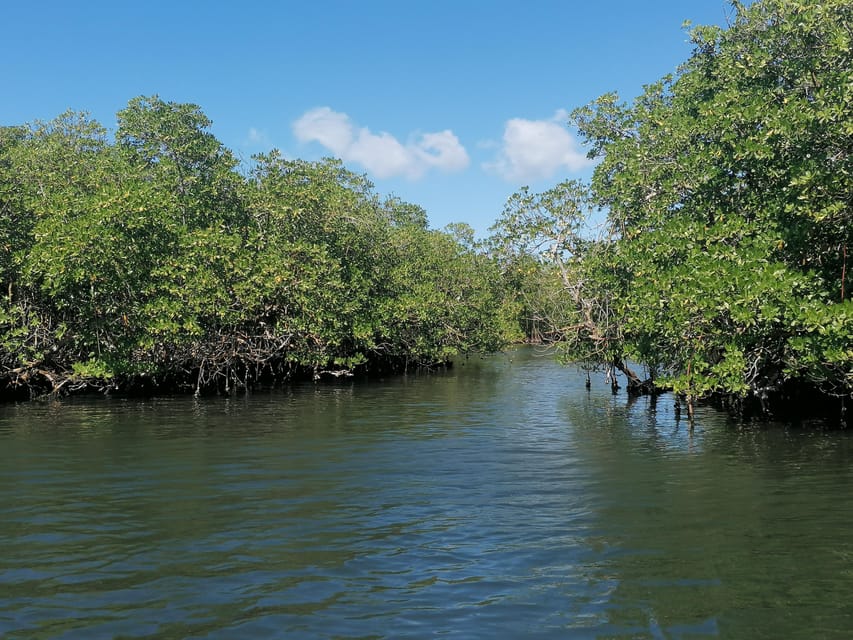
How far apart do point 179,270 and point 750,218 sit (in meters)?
18.9

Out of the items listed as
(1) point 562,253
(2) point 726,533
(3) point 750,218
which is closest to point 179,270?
(1) point 562,253

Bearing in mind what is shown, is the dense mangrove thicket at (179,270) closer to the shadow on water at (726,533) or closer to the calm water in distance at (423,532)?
the calm water in distance at (423,532)

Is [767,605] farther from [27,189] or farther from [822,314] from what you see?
[27,189]

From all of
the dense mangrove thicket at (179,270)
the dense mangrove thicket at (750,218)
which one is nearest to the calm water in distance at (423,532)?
the dense mangrove thicket at (750,218)

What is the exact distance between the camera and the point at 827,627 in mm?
6578

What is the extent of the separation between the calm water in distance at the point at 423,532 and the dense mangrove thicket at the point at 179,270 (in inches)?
261

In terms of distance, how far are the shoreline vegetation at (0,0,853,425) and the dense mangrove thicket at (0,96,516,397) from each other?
4.3 inches

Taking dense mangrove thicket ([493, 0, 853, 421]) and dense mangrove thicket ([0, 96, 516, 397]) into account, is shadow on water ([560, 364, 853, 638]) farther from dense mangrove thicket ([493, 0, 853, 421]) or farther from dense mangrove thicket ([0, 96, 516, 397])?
dense mangrove thicket ([0, 96, 516, 397])

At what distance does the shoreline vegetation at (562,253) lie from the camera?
1667 centimetres

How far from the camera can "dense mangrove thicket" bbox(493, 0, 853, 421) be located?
15.8 metres

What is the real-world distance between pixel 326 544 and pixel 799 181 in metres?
12.3

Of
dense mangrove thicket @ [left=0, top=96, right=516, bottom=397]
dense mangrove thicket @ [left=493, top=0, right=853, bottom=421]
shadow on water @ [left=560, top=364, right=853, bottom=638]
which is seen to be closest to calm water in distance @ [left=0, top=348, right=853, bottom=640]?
shadow on water @ [left=560, top=364, right=853, bottom=638]

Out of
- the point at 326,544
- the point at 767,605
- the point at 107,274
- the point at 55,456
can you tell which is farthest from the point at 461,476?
the point at 107,274

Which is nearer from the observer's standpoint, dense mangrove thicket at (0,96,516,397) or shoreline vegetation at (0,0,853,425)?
shoreline vegetation at (0,0,853,425)
